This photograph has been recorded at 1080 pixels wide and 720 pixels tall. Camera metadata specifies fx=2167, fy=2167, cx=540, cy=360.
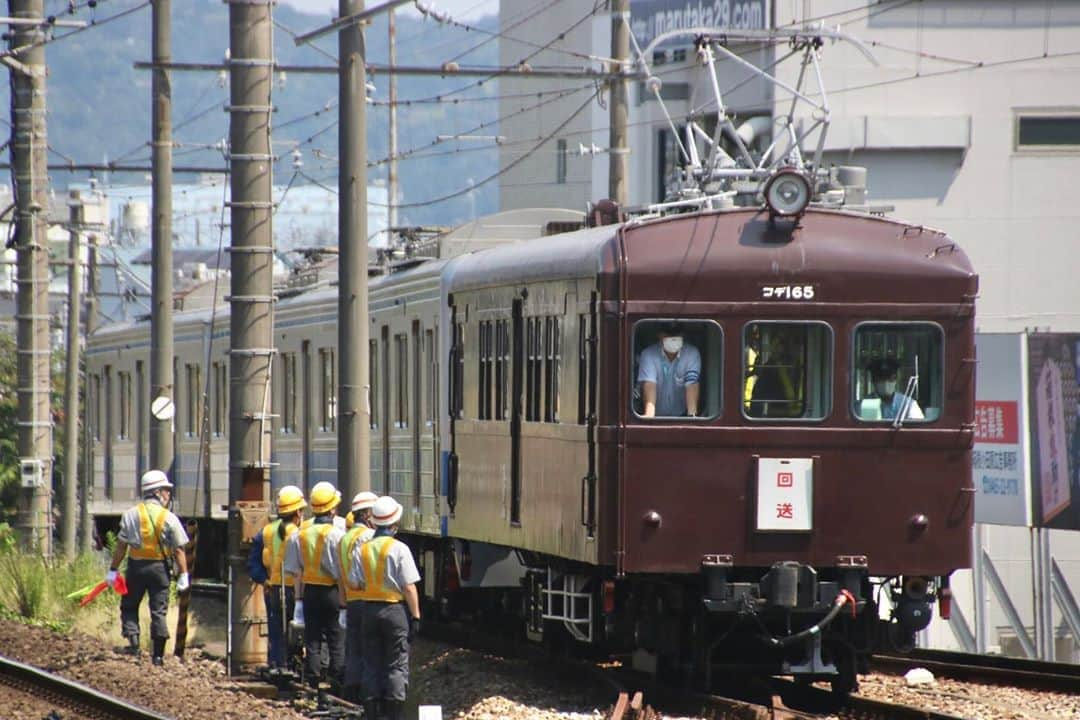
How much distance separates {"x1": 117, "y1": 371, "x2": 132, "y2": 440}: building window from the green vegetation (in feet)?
26.3

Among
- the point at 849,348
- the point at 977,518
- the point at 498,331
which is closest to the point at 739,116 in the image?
the point at 977,518

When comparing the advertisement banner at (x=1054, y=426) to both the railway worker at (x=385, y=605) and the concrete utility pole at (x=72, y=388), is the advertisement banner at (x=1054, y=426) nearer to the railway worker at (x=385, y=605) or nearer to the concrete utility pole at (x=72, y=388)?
the railway worker at (x=385, y=605)

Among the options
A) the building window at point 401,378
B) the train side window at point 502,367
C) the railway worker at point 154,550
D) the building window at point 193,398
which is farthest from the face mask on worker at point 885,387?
the building window at point 193,398

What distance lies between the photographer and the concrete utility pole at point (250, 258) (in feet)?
51.9

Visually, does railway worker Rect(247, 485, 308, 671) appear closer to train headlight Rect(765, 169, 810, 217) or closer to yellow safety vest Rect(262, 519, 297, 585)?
yellow safety vest Rect(262, 519, 297, 585)

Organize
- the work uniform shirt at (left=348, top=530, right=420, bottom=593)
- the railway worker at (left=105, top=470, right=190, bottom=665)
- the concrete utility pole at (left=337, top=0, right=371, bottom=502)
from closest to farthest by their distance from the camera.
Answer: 1. the work uniform shirt at (left=348, top=530, right=420, bottom=593)
2. the concrete utility pole at (left=337, top=0, right=371, bottom=502)
3. the railway worker at (left=105, top=470, right=190, bottom=665)

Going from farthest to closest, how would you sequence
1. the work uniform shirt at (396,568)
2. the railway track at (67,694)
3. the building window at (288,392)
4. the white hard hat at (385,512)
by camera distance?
the building window at (288,392), the railway track at (67,694), the work uniform shirt at (396,568), the white hard hat at (385,512)

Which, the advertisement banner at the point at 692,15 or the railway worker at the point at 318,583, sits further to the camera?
the advertisement banner at the point at 692,15

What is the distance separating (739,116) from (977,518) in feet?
56.9

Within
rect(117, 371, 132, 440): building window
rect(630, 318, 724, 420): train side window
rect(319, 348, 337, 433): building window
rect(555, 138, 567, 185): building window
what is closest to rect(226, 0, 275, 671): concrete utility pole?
rect(630, 318, 724, 420): train side window

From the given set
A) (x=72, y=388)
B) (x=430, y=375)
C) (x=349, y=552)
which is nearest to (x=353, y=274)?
(x=430, y=375)

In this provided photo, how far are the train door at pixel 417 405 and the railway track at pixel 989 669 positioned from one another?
4.50m

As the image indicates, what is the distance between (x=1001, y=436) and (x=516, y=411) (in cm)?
626

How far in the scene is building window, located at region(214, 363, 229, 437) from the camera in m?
26.0
